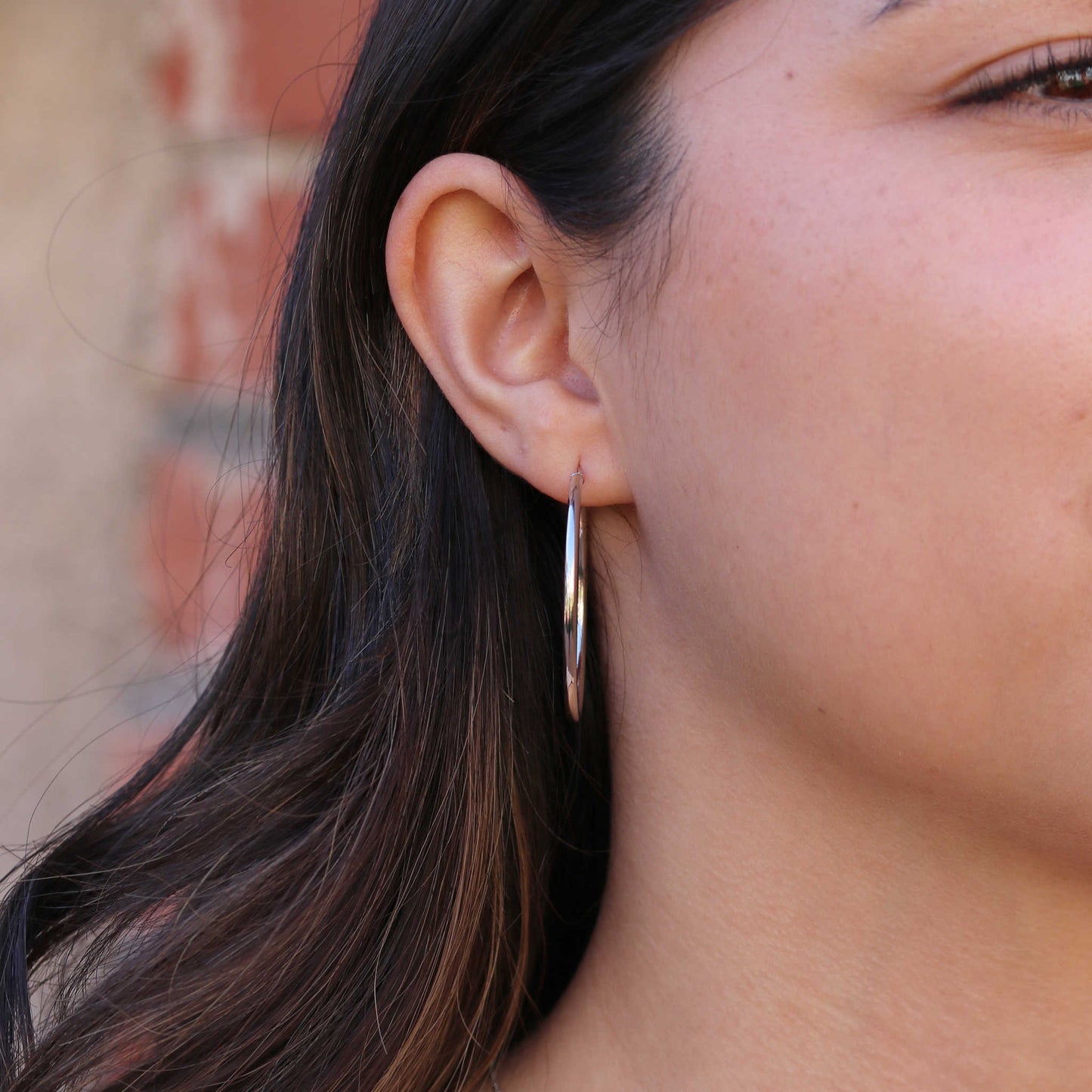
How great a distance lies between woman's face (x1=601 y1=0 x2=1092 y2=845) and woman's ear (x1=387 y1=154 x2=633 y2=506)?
0.11 m

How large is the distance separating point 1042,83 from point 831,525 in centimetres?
32

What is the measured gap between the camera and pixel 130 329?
66.8 inches

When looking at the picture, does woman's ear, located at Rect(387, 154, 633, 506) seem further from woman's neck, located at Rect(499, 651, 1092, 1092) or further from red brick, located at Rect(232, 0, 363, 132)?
red brick, located at Rect(232, 0, 363, 132)

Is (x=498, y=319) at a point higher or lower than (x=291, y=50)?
lower

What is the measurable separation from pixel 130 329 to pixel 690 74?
95 cm

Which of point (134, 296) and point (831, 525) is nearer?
point (831, 525)

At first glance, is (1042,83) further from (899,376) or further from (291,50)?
(291,50)

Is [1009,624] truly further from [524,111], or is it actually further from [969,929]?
[524,111]

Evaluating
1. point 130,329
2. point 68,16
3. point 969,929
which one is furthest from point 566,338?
point 68,16

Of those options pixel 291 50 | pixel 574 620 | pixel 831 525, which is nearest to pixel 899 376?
pixel 831 525

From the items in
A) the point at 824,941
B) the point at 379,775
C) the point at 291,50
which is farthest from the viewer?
the point at 291,50

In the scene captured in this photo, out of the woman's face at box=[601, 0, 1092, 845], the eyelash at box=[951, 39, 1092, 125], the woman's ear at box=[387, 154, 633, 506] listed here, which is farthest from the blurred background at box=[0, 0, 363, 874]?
the eyelash at box=[951, 39, 1092, 125]

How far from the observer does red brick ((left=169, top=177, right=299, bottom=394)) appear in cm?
167

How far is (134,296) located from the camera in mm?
1701
